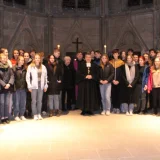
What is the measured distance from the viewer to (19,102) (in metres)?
8.10

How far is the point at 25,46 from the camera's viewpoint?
48.2 feet

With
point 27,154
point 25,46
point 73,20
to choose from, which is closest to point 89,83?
point 27,154

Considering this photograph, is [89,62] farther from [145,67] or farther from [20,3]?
[20,3]

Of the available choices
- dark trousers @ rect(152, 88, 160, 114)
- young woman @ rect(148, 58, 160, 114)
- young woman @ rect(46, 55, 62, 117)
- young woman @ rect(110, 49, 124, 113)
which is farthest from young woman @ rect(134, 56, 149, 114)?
young woman @ rect(46, 55, 62, 117)

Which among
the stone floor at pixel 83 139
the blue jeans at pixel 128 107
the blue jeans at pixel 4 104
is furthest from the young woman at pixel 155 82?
the blue jeans at pixel 4 104

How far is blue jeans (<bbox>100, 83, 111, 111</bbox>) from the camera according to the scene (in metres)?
8.66

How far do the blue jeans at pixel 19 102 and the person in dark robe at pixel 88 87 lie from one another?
1.70 meters

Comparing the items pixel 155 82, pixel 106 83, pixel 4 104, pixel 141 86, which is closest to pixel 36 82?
pixel 4 104

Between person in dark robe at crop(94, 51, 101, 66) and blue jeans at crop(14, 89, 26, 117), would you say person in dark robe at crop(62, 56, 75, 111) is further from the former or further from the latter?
blue jeans at crop(14, 89, 26, 117)

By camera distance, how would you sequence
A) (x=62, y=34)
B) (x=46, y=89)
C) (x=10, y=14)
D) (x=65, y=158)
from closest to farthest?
(x=65, y=158) < (x=46, y=89) < (x=10, y=14) < (x=62, y=34)

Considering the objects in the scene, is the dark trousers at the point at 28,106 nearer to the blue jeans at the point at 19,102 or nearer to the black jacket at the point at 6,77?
the blue jeans at the point at 19,102

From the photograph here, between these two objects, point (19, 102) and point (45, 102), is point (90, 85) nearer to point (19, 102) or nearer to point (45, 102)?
point (45, 102)

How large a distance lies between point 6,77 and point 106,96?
10.00 ft

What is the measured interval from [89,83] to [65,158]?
4.22m
